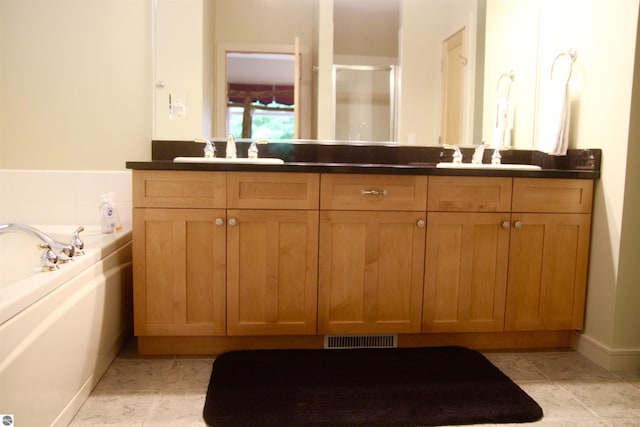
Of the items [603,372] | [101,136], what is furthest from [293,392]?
[101,136]

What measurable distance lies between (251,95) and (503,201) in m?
1.36

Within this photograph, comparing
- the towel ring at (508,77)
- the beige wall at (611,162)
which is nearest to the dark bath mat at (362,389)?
the beige wall at (611,162)

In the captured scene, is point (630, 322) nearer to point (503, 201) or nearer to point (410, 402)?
point (503, 201)

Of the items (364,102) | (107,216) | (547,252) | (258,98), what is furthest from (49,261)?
(547,252)

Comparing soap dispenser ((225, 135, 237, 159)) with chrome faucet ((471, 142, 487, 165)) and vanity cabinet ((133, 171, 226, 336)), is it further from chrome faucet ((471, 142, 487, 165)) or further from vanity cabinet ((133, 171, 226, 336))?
chrome faucet ((471, 142, 487, 165))

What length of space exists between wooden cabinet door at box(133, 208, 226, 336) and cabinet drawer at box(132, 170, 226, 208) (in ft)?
0.10

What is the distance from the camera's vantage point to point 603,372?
6.07 feet

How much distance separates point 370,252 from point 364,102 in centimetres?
94

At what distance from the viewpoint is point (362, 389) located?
1623mm

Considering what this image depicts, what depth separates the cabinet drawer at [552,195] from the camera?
6.29 feet

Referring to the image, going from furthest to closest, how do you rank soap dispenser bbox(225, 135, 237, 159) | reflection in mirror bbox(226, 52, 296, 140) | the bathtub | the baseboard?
reflection in mirror bbox(226, 52, 296, 140) < soap dispenser bbox(225, 135, 237, 159) < the baseboard < the bathtub

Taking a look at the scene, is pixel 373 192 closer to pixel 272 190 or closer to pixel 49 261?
pixel 272 190

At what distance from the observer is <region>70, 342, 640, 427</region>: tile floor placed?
4.76 ft

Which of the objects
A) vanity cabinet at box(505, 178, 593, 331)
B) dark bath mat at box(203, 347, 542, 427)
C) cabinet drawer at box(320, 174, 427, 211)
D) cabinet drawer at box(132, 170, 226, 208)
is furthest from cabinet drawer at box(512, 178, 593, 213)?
cabinet drawer at box(132, 170, 226, 208)
